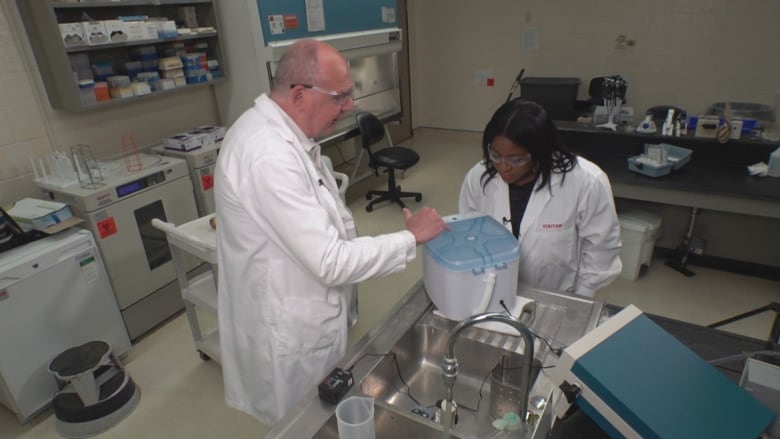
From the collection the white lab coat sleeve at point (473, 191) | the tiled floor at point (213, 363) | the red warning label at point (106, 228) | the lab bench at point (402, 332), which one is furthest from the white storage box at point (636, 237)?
the red warning label at point (106, 228)

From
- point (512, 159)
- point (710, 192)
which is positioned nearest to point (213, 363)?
point (512, 159)

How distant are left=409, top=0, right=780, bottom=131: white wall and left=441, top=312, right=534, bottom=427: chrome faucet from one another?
14.0ft

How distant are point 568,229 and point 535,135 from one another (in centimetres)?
35

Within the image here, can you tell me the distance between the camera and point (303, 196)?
3.74 ft

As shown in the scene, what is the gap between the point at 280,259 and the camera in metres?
1.26

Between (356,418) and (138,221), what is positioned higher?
(356,418)

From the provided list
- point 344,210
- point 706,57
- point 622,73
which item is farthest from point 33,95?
point 706,57

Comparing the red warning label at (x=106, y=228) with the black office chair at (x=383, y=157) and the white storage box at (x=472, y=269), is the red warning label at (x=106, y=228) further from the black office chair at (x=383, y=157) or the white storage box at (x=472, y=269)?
the black office chair at (x=383, y=157)

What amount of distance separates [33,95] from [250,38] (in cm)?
130

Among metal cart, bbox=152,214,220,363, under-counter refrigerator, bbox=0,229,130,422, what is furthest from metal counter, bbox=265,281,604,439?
under-counter refrigerator, bbox=0,229,130,422

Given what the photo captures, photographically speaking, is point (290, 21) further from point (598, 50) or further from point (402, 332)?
point (598, 50)

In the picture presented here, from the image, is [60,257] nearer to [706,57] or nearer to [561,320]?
[561,320]

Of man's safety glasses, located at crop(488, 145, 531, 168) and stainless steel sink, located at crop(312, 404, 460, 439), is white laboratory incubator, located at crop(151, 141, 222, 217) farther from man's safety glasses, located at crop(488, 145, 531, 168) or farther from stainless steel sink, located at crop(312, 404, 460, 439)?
stainless steel sink, located at crop(312, 404, 460, 439)

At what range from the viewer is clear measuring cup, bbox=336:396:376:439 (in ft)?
3.07
